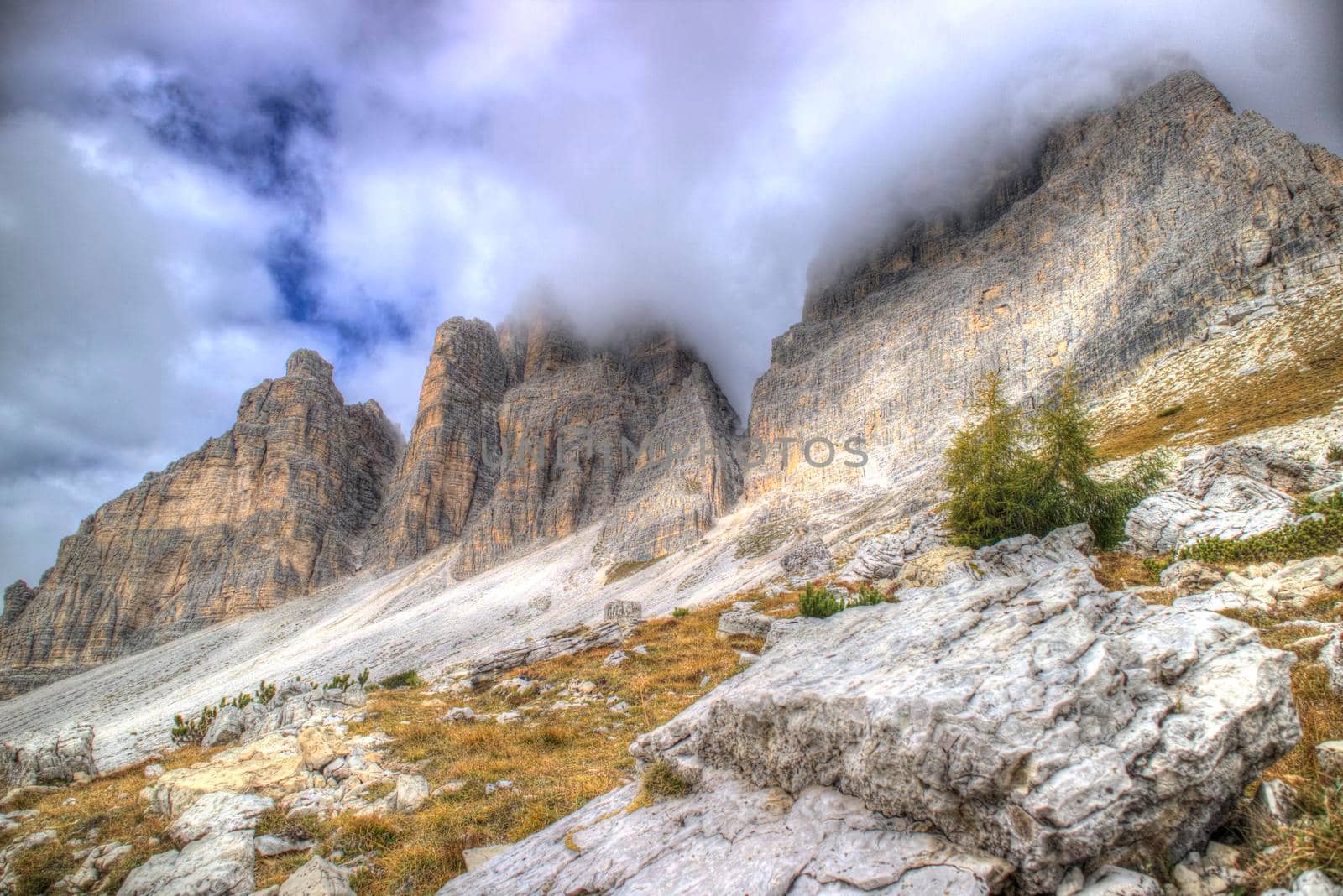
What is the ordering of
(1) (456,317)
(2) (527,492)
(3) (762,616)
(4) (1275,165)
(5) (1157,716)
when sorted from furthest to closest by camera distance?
(1) (456,317)
(2) (527,492)
(4) (1275,165)
(3) (762,616)
(5) (1157,716)

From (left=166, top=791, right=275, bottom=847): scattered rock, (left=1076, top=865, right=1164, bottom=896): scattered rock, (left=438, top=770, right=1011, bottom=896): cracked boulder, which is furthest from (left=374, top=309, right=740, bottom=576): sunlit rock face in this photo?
(left=1076, top=865, right=1164, bottom=896): scattered rock

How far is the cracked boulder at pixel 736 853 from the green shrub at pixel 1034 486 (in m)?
19.9

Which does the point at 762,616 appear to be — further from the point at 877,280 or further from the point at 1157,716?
the point at 877,280

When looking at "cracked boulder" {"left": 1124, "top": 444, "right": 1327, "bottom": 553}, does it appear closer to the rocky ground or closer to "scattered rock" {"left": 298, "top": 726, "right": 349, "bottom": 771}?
the rocky ground

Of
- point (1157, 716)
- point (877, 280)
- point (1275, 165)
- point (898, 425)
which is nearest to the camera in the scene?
point (1157, 716)

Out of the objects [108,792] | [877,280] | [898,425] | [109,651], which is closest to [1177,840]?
[108,792]

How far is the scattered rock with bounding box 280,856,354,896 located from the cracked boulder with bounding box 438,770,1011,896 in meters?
1.25

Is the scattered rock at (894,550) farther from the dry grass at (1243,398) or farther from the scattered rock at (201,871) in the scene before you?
the scattered rock at (201,871)

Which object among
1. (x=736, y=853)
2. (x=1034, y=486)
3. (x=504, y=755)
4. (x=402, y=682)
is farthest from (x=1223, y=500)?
(x=402, y=682)

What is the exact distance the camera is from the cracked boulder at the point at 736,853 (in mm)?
4383

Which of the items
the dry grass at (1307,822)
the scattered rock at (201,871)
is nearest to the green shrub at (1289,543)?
the dry grass at (1307,822)

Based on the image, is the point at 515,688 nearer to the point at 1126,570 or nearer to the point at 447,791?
the point at 447,791

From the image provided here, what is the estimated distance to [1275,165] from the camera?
59688 mm

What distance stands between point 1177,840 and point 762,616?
61.9 ft
